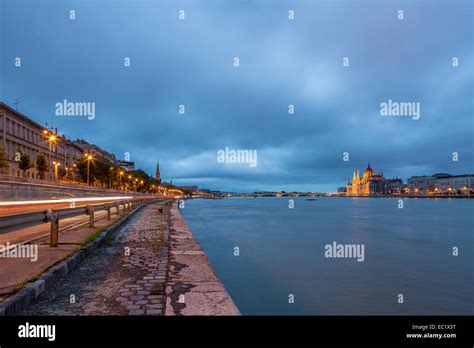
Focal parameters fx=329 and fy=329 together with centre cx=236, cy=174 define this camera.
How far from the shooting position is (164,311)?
213 inches

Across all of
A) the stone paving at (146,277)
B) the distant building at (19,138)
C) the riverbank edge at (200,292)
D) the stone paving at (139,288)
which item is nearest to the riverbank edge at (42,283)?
the stone paving at (139,288)

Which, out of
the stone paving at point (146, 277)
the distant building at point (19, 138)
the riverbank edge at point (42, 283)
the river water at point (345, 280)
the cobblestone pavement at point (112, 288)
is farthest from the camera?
the distant building at point (19, 138)

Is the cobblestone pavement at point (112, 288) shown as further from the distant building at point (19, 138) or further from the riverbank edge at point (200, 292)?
the distant building at point (19, 138)

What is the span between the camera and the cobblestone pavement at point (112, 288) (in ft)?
18.2

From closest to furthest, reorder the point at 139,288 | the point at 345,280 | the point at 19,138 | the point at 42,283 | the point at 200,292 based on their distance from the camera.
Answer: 1. the point at 42,283
2. the point at 200,292
3. the point at 139,288
4. the point at 345,280
5. the point at 19,138

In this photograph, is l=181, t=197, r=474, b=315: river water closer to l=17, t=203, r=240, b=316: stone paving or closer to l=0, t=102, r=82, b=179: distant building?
l=17, t=203, r=240, b=316: stone paving

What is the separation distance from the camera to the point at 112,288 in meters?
6.82

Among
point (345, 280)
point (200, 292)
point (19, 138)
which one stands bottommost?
point (345, 280)

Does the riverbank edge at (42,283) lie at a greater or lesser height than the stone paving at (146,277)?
greater

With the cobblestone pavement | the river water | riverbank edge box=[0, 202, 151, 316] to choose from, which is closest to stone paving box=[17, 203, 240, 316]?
the cobblestone pavement

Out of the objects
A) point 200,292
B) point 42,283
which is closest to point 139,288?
point 200,292

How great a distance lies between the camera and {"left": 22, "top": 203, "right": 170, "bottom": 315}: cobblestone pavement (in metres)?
5.54

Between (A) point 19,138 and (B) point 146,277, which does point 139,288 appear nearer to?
(B) point 146,277
